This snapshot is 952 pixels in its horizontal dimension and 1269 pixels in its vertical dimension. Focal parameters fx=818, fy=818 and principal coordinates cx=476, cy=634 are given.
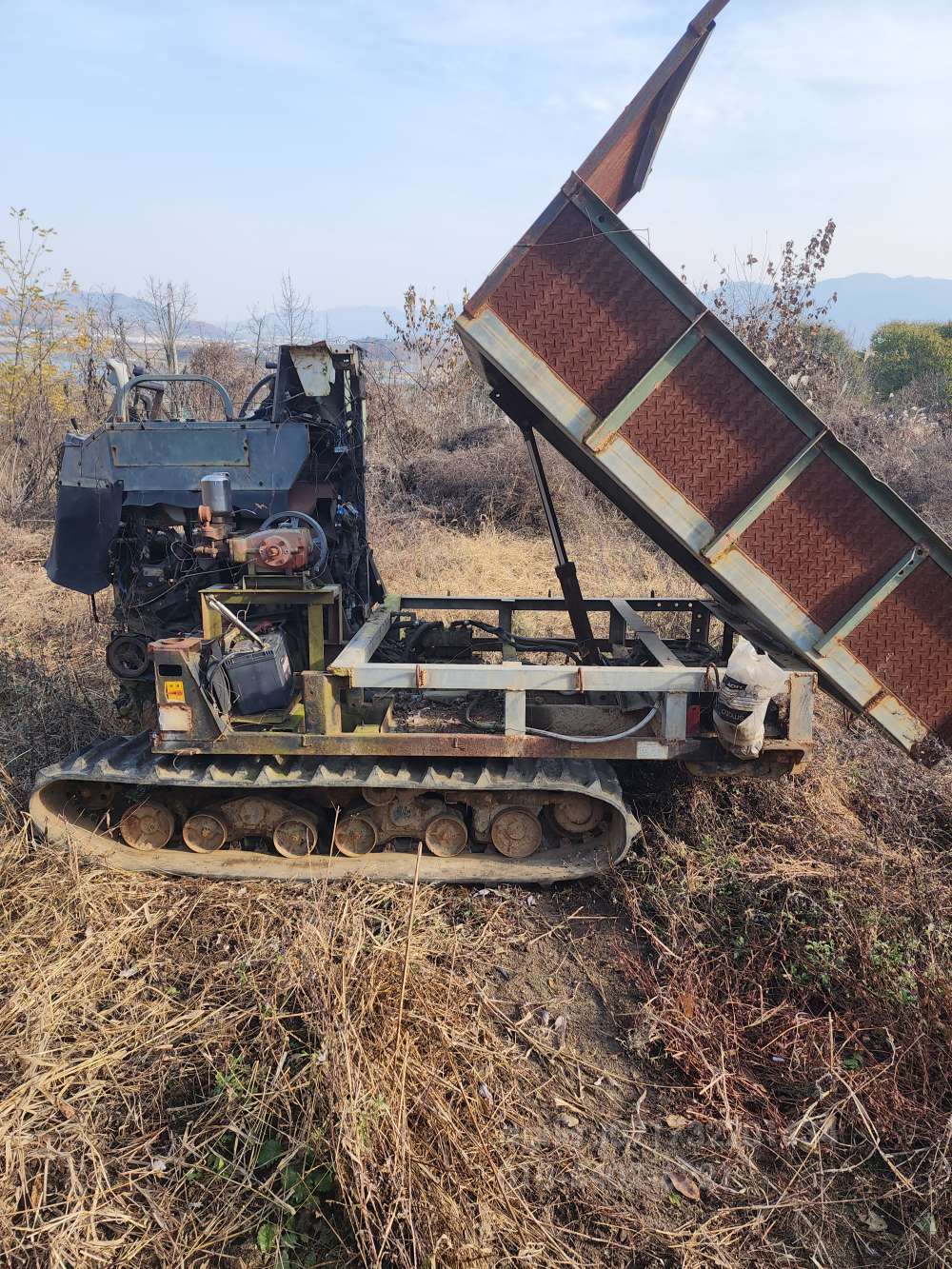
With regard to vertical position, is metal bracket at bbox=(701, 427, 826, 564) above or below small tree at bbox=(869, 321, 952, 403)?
above

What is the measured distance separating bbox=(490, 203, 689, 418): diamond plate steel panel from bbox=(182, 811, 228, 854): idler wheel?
10.3ft

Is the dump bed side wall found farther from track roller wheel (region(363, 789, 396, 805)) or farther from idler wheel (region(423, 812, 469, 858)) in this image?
track roller wheel (region(363, 789, 396, 805))

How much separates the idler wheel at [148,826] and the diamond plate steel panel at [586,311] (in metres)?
3.30

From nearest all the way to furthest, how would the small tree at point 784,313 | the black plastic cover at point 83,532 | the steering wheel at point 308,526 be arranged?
the steering wheel at point 308,526 < the black plastic cover at point 83,532 < the small tree at point 784,313

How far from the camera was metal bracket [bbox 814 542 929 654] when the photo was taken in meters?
4.12

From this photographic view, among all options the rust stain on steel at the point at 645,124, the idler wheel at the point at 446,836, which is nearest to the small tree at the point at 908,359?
the rust stain on steel at the point at 645,124

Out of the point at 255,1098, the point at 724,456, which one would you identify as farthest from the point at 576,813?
the point at 255,1098

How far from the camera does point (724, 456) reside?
417cm

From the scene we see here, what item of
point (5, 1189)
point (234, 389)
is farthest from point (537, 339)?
point (234, 389)

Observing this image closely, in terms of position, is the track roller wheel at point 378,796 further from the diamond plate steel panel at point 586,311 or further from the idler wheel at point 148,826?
the diamond plate steel panel at point 586,311

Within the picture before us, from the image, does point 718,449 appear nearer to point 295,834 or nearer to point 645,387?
point 645,387

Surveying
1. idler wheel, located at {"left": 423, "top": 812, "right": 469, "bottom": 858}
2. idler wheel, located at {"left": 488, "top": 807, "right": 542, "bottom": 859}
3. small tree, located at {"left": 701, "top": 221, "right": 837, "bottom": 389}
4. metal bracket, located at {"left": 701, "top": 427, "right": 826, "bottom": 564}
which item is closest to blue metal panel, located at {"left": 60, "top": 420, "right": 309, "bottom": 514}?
idler wheel, located at {"left": 423, "top": 812, "right": 469, "bottom": 858}

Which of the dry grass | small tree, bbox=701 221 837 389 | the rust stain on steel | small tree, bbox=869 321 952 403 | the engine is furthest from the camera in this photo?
small tree, bbox=869 321 952 403

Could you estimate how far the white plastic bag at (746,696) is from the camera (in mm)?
4047
